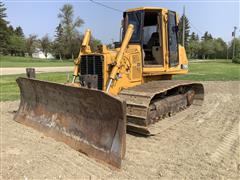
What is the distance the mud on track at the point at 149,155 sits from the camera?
3.98m

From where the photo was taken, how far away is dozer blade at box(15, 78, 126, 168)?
4416 millimetres

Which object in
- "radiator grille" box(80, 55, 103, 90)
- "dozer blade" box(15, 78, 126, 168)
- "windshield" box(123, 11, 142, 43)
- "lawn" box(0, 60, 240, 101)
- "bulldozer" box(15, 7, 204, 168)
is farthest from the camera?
"lawn" box(0, 60, 240, 101)

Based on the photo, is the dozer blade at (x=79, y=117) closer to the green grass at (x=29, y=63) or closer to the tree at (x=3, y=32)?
the green grass at (x=29, y=63)

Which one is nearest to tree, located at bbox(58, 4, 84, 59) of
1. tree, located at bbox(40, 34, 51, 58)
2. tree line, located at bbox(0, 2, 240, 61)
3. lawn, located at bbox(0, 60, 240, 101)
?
tree line, located at bbox(0, 2, 240, 61)

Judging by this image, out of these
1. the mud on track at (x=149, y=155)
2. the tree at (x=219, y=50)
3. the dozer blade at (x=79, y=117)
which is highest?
the tree at (x=219, y=50)

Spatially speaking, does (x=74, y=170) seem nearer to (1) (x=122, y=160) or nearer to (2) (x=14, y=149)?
(1) (x=122, y=160)

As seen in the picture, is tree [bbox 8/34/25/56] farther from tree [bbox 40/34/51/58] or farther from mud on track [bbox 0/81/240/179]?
mud on track [bbox 0/81/240/179]

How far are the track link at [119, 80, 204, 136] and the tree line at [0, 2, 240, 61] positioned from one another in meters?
49.7

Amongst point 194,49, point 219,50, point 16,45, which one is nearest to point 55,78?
point 194,49

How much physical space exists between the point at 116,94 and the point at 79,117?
108 cm

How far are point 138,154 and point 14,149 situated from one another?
7.21 feet

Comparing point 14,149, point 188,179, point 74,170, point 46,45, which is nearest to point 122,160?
point 74,170

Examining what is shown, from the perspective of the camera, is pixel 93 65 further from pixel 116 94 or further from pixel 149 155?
pixel 149 155

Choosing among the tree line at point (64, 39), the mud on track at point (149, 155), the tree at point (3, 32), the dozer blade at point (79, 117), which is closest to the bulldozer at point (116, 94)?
the dozer blade at point (79, 117)
